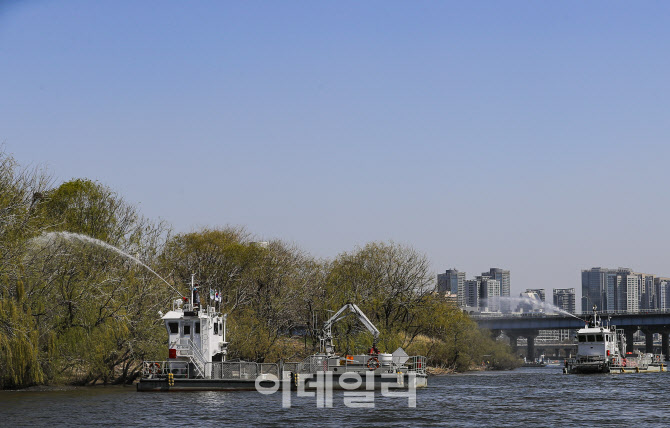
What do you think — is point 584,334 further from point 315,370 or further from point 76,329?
point 76,329

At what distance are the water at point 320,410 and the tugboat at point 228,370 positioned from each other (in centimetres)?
92

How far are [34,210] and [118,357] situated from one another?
12379mm

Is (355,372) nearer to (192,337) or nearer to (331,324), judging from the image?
(331,324)

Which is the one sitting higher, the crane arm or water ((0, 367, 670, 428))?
the crane arm

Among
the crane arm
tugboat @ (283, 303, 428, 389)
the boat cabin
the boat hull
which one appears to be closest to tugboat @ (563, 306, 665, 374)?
the crane arm

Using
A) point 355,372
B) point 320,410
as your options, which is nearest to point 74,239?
point 355,372

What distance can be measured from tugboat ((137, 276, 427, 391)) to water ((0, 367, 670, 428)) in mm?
924

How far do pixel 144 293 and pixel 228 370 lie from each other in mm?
11963

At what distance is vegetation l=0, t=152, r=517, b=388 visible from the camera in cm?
5572

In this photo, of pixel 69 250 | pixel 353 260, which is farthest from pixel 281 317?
pixel 69 250

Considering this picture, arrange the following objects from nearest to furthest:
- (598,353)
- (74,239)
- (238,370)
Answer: (238,370)
(74,239)
(598,353)

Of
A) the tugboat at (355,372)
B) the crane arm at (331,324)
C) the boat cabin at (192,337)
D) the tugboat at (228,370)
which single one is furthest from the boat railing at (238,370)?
the crane arm at (331,324)

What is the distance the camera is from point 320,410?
4781cm

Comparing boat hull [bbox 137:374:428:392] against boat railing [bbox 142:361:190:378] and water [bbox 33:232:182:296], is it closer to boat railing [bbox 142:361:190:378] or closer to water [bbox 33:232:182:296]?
boat railing [bbox 142:361:190:378]
